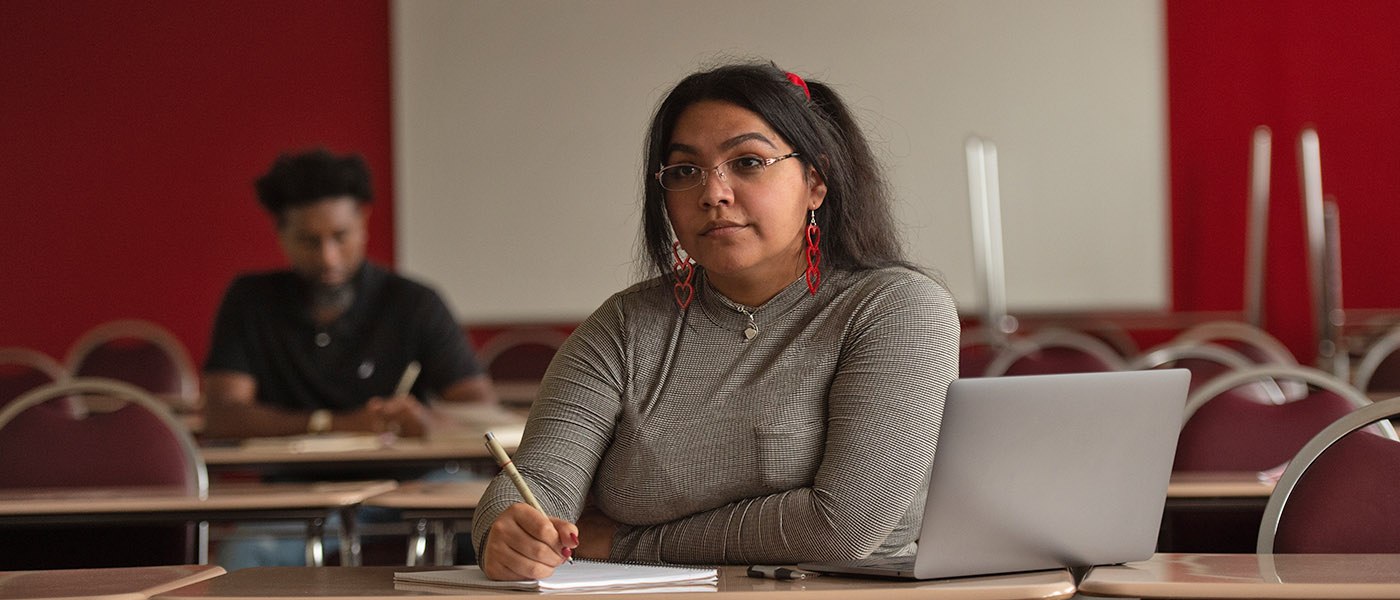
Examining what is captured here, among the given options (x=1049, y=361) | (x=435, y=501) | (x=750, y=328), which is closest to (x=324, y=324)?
(x=435, y=501)

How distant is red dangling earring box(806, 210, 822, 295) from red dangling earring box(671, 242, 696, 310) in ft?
0.50

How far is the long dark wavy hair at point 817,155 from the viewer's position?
180 centimetres

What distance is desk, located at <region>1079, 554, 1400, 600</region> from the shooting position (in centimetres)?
143

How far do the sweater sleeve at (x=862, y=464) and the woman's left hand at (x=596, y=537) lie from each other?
24 millimetres

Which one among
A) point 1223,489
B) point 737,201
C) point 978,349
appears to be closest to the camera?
point 737,201

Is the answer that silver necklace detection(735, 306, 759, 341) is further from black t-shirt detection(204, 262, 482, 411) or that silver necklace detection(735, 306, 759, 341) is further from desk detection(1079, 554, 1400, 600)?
black t-shirt detection(204, 262, 482, 411)

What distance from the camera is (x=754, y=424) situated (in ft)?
5.63

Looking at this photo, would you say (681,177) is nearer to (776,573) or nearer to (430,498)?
(776,573)

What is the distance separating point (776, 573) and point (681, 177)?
514 mm

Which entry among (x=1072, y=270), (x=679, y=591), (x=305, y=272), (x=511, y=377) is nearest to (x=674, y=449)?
(x=679, y=591)

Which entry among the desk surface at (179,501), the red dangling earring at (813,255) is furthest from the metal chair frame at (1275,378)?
the desk surface at (179,501)

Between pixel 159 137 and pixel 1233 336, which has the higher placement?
pixel 159 137

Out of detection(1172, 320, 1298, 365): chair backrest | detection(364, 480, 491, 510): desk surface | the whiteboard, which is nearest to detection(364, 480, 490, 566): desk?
detection(364, 480, 491, 510): desk surface

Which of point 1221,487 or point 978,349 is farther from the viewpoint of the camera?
point 978,349
